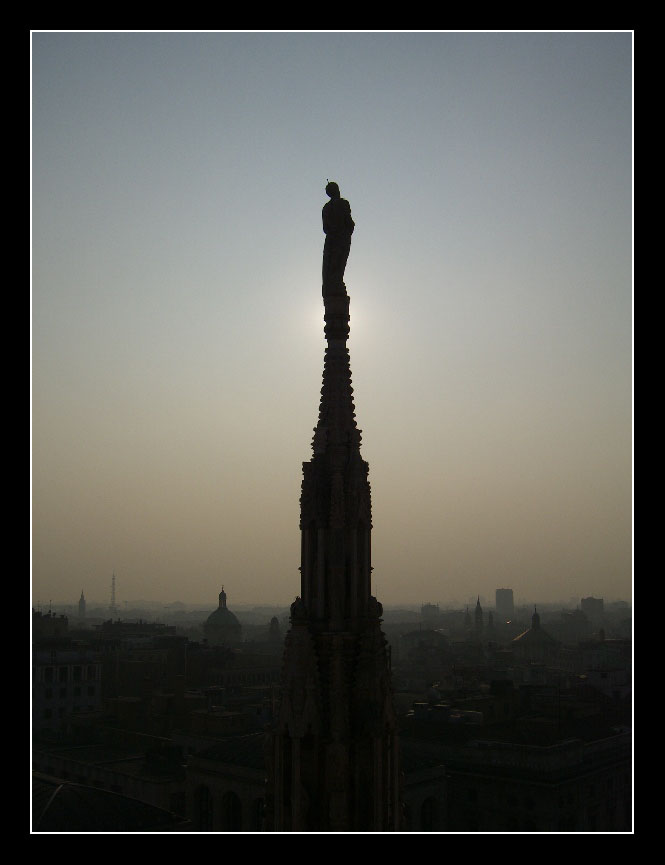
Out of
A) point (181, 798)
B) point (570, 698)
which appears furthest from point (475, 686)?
point (181, 798)

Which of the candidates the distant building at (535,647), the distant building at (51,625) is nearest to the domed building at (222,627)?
the distant building at (535,647)

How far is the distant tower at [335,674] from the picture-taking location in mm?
6488

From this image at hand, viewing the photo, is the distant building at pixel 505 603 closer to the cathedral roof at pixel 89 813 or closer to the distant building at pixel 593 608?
the distant building at pixel 593 608

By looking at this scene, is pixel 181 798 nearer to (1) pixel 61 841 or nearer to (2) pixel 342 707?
(2) pixel 342 707

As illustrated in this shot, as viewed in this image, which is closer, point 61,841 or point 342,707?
point 61,841

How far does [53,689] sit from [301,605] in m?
42.5

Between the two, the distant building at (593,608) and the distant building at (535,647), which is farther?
the distant building at (593,608)

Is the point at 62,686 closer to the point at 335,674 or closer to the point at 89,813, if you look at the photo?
the point at 89,813

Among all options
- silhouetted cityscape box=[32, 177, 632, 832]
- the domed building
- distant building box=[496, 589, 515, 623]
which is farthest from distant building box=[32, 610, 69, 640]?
distant building box=[496, 589, 515, 623]

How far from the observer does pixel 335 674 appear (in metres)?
6.68

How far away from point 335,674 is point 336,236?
347 centimetres

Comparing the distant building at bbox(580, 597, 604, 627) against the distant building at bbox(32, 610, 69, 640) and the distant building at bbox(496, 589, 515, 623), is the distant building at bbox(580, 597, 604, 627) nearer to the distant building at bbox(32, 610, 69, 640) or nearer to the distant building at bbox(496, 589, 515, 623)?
the distant building at bbox(496, 589, 515, 623)

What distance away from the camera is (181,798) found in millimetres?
26281

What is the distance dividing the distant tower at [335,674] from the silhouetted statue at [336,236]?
1074 mm
